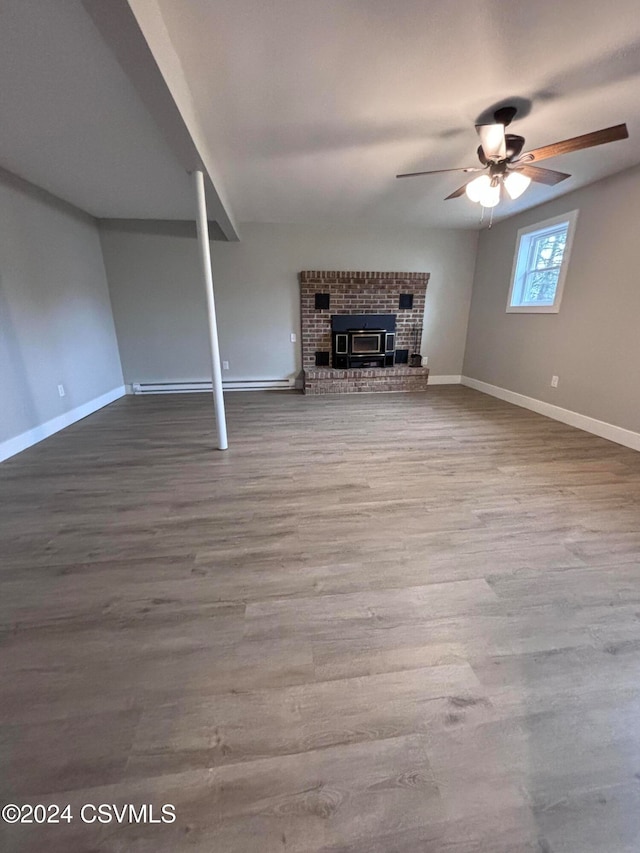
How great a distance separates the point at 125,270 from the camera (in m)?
4.84

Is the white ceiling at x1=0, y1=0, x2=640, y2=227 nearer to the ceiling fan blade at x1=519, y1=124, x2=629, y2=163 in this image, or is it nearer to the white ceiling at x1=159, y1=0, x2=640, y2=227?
the white ceiling at x1=159, y1=0, x2=640, y2=227

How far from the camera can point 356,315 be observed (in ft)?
17.7

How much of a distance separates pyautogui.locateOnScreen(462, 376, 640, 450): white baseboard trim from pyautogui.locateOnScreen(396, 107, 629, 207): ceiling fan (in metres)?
2.34

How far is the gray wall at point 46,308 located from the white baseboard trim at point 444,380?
5.27 metres

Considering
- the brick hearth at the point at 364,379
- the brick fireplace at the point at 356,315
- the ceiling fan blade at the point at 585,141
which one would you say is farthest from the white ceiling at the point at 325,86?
the brick hearth at the point at 364,379

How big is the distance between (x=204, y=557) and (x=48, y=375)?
3.25 m

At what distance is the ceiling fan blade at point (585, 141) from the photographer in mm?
1812

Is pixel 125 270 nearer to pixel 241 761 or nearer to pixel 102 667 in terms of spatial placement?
pixel 102 667

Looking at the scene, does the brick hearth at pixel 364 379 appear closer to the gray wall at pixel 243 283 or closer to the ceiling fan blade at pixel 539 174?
the gray wall at pixel 243 283

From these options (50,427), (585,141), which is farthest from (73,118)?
(585,141)

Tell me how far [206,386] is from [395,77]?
14.5ft

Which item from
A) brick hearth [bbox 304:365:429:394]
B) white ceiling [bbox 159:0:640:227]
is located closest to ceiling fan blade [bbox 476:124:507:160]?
white ceiling [bbox 159:0:640:227]

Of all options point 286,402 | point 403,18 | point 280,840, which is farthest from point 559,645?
point 286,402

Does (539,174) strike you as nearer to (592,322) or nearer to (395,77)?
(395,77)
